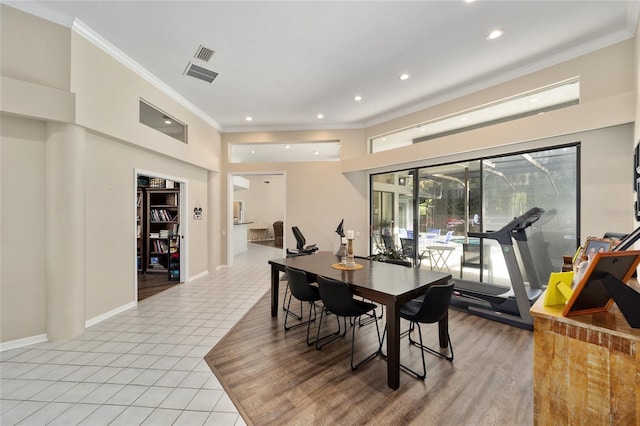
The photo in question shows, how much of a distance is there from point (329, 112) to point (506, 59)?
324 centimetres

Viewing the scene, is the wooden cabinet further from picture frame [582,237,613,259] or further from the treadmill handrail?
the treadmill handrail

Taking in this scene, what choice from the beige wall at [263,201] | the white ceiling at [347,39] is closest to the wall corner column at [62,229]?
the white ceiling at [347,39]

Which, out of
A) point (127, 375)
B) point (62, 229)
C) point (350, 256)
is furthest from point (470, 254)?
point (62, 229)

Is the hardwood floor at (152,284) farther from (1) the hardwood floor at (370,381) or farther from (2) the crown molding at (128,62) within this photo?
(2) the crown molding at (128,62)

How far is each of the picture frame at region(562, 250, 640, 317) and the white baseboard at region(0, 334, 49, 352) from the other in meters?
4.84

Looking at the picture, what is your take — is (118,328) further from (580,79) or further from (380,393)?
(580,79)

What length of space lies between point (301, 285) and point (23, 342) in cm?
314

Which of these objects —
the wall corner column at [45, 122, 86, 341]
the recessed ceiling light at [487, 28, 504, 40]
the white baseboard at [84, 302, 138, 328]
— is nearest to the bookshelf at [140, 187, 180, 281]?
the white baseboard at [84, 302, 138, 328]

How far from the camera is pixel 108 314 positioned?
12.1 feet

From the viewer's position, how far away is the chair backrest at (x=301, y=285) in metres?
3.00

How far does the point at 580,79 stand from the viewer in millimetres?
3547

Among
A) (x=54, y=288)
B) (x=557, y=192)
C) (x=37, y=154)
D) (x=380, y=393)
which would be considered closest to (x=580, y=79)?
(x=557, y=192)

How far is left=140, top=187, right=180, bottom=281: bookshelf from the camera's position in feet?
20.6

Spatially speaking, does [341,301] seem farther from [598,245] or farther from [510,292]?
[510,292]
